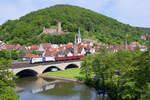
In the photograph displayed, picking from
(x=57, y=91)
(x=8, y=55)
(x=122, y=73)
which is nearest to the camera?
(x=122, y=73)

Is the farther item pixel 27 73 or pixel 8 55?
pixel 8 55

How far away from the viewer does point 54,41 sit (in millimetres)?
141500

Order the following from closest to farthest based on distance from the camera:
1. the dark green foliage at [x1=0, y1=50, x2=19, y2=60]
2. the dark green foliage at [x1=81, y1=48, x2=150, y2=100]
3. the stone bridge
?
the dark green foliage at [x1=81, y1=48, x2=150, y2=100] < the stone bridge < the dark green foliage at [x1=0, y1=50, x2=19, y2=60]

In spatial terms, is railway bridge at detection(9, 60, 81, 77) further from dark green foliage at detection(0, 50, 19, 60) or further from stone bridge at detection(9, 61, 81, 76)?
dark green foliage at detection(0, 50, 19, 60)

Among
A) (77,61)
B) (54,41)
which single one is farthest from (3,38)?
(77,61)

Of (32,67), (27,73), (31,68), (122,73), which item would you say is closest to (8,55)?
(27,73)

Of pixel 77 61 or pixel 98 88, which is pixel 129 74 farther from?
pixel 77 61

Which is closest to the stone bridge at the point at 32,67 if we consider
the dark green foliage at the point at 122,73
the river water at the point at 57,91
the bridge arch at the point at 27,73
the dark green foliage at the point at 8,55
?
the bridge arch at the point at 27,73

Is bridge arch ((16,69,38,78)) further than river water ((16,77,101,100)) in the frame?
Yes

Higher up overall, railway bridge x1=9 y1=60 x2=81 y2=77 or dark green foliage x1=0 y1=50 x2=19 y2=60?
dark green foliage x1=0 y1=50 x2=19 y2=60

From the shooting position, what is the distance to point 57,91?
3938cm

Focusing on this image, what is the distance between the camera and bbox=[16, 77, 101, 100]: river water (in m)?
34.7

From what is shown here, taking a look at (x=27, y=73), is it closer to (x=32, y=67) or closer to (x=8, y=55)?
(x=32, y=67)

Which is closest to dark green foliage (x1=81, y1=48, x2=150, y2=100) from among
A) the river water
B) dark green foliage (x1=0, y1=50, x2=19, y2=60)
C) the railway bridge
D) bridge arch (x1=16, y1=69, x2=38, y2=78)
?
the river water
